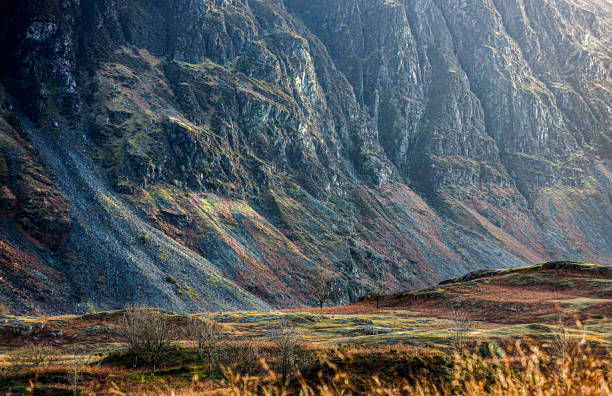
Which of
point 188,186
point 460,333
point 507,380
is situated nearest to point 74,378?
point 507,380

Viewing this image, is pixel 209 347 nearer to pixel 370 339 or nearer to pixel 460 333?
pixel 370 339

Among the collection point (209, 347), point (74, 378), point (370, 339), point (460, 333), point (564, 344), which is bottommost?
point (370, 339)

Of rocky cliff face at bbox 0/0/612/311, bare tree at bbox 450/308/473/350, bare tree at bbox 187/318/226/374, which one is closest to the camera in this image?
bare tree at bbox 450/308/473/350

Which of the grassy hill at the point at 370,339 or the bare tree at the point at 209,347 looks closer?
the grassy hill at the point at 370,339

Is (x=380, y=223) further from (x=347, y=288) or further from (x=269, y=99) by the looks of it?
A: (x=269, y=99)

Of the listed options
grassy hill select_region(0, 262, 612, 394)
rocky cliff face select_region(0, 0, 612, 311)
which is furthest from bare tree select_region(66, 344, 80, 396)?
rocky cliff face select_region(0, 0, 612, 311)

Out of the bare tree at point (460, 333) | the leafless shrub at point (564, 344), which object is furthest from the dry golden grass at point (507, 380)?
the bare tree at point (460, 333)

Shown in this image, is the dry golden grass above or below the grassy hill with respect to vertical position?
above

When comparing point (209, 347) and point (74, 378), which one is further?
point (209, 347)

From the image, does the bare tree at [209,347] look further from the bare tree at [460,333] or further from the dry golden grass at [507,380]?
the bare tree at [460,333]

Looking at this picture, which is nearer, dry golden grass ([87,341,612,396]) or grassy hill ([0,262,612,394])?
dry golden grass ([87,341,612,396])

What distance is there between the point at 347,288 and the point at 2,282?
3319 inches

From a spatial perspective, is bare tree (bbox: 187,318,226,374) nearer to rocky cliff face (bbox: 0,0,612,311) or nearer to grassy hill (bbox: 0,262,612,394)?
grassy hill (bbox: 0,262,612,394)

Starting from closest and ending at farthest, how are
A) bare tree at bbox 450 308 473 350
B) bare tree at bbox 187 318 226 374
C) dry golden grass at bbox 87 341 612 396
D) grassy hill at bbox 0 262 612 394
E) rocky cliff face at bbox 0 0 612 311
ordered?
dry golden grass at bbox 87 341 612 396 → grassy hill at bbox 0 262 612 394 → bare tree at bbox 450 308 473 350 → bare tree at bbox 187 318 226 374 → rocky cliff face at bbox 0 0 612 311
